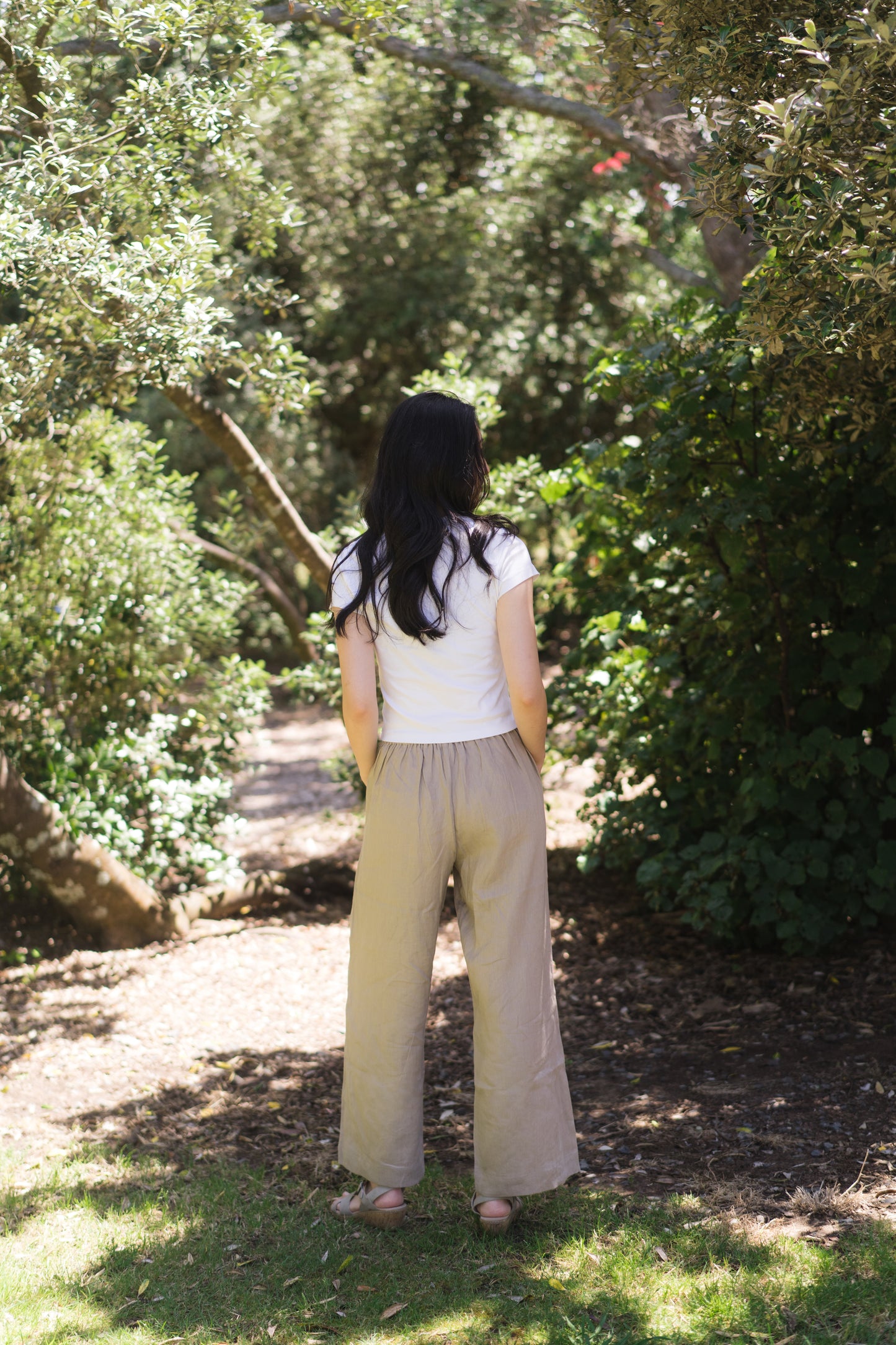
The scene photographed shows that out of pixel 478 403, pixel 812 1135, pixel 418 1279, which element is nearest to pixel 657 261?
pixel 478 403

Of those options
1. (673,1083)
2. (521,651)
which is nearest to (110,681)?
(673,1083)

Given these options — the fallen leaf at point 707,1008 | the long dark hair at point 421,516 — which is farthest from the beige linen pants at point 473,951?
the fallen leaf at point 707,1008

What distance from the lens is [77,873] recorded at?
5105mm

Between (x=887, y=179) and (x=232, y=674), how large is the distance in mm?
4126

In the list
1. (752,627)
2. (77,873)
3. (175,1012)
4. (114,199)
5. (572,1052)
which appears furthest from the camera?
(77,873)

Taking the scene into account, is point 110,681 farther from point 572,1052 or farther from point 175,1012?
point 572,1052

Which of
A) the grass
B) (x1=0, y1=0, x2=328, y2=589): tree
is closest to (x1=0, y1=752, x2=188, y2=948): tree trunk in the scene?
(x1=0, y1=0, x2=328, y2=589): tree

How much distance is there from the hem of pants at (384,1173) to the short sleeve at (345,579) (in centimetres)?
136

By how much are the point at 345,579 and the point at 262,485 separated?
3170 millimetres

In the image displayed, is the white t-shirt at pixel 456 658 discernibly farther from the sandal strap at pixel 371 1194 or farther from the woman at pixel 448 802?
the sandal strap at pixel 371 1194

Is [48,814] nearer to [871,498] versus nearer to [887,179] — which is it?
[871,498]

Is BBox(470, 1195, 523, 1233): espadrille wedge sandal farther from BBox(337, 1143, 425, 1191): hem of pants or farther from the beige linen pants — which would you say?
BBox(337, 1143, 425, 1191): hem of pants

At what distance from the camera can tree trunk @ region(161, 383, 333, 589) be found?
18.2 ft

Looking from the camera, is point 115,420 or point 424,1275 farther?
point 115,420
